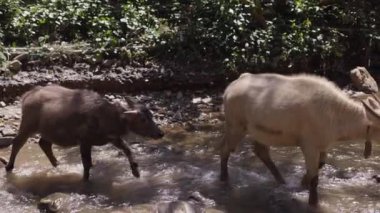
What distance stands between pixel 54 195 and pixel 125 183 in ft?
3.51

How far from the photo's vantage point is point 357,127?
8.42 meters

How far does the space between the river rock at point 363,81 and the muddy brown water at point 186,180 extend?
2.00m

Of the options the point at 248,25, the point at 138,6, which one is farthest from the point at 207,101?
the point at 138,6

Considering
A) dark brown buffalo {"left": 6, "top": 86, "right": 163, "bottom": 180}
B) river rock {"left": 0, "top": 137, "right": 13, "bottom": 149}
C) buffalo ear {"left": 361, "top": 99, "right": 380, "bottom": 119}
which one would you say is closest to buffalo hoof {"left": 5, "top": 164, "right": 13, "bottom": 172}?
dark brown buffalo {"left": 6, "top": 86, "right": 163, "bottom": 180}

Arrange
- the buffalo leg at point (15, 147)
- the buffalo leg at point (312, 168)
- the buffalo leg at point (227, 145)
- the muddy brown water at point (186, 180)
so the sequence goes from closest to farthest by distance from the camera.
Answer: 1. the buffalo leg at point (312, 168)
2. the muddy brown water at point (186, 180)
3. the buffalo leg at point (227, 145)
4. the buffalo leg at point (15, 147)

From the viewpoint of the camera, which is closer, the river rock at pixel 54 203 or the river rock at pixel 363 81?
the river rock at pixel 54 203

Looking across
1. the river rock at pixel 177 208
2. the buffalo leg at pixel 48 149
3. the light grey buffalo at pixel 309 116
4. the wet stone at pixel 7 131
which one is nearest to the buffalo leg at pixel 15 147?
the buffalo leg at pixel 48 149

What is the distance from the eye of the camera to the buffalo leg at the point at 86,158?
9203 millimetres

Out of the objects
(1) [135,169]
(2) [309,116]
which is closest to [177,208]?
(1) [135,169]

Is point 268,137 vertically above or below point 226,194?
above

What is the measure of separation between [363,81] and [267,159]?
4.10 m

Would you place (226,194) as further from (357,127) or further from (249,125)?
(357,127)

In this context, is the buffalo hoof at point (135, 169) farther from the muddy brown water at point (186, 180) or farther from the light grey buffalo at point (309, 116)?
the light grey buffalo at point (309, 116)

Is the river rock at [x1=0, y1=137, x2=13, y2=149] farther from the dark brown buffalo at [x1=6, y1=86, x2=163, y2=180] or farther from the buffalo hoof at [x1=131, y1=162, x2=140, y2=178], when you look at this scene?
the buffalo hoof at [x1=131, y1=162, x2=140, y2=178]
